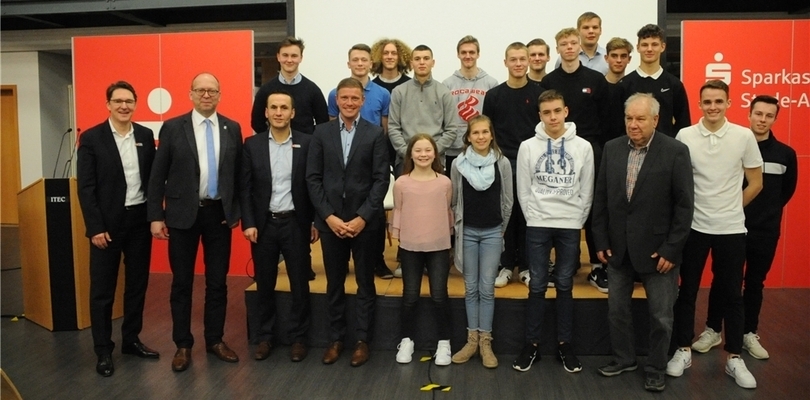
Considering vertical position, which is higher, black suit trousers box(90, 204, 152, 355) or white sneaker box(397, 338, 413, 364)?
black suit trousers box(90, 204, 152, 355)

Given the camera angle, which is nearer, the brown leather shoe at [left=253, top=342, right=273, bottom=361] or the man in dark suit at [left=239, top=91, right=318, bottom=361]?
the man in dark suit at [left=239, top=91, right=318, bottom=361]

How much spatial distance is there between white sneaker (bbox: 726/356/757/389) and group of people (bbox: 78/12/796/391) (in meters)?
0.01

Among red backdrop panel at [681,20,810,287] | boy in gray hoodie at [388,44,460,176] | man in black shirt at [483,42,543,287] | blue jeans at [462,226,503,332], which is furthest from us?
red backdrop panel at [681,20,810,287]

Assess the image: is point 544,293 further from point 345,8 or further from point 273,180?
point 345,8

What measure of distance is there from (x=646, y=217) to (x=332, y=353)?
2.05 metres

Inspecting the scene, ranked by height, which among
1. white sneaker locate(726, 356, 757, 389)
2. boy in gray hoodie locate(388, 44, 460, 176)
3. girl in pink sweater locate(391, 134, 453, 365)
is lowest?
white sneaker locate(726, 356, 757, 389)

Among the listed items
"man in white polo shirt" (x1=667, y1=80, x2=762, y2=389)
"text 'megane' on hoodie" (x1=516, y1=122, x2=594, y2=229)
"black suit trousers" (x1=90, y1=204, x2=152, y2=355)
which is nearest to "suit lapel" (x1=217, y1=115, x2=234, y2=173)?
"black suit trousers" (x1=90, y1=204, x2=152, y2=355)

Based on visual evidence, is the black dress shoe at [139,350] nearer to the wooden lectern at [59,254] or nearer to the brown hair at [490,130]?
the wooden lectern at [59,254]

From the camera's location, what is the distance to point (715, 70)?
565 centimetres

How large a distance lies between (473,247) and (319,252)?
6.90ft

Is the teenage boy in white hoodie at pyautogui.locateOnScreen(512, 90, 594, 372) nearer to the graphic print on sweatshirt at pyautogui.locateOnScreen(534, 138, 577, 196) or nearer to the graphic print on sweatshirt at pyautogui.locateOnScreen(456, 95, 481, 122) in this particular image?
the graphic print on sweatshirt at pyautogui.locateOnScreen(534, 138, 577, 196)

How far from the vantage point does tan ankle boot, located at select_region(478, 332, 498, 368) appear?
12.3ft

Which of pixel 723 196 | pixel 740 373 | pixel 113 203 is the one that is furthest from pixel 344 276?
pixel 740 373

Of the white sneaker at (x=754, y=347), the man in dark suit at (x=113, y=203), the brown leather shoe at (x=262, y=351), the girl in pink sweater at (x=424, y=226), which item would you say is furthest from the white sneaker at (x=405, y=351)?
the white sneaker at (x=754, y=347)
